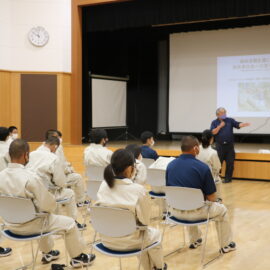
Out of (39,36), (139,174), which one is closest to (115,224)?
(139,174)

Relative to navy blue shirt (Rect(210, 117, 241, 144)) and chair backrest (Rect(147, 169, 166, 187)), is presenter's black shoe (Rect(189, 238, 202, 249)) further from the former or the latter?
navy blue shirt (Rect(210, 117, 241, 144))

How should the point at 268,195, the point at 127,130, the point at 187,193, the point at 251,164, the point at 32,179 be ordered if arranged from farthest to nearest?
the point at 127,130 < the point at 251,164 < the point at 268,195 < the point at 187,193 < the point at 32,179

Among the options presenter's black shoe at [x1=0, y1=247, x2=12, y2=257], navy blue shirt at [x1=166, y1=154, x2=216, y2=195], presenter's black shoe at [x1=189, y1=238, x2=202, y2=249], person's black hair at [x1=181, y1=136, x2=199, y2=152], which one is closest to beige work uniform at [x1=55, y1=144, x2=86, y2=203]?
presenter's black shoe at [x1=0, y1=247, x2=12, y2=257]

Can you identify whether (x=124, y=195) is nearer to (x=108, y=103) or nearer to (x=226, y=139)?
(x=226, y=139)

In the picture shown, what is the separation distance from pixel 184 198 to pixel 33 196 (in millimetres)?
1352

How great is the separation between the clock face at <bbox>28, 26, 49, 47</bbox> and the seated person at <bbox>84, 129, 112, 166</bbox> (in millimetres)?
5934

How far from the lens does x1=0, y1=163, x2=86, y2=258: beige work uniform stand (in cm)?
356

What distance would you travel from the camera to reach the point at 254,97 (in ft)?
36.6

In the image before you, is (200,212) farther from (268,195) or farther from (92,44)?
(92,44)

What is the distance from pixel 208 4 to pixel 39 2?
171 inches

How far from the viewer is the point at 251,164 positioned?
9.20 metres

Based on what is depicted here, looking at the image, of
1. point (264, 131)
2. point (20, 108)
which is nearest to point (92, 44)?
point (20, 108)

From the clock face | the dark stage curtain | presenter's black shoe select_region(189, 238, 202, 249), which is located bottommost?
presenter's black shoe select_region(189, 238, 202, 249)

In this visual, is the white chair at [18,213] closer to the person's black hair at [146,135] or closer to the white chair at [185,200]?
the white chair at [185,200]
